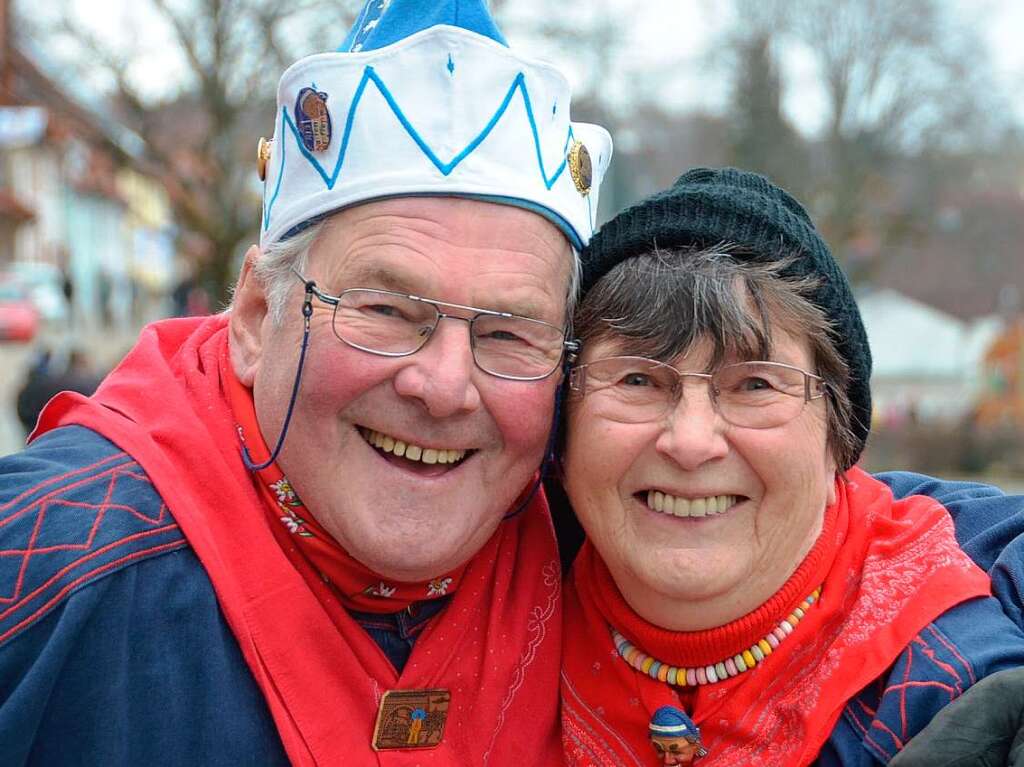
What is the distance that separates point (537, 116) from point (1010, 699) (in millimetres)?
1382

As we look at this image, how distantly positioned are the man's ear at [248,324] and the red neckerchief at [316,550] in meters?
0.13

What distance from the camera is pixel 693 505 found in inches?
82.7

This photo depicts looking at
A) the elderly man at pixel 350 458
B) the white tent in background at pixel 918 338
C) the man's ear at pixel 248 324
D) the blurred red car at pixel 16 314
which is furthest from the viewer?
the white tent in background at pixel 918 338

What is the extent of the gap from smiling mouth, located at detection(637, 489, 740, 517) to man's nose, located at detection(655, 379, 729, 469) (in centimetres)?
8

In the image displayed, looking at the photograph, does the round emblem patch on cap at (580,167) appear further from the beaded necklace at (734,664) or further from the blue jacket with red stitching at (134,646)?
the blue jacket with red stitching at (134,646)

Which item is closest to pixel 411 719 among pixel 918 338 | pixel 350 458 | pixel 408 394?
pixel 350 458

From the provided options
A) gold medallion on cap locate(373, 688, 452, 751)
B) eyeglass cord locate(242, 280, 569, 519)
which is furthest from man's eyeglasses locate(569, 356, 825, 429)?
gold medallion on cap locate(373, 688, 452, 751)

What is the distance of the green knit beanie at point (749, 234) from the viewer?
214cm

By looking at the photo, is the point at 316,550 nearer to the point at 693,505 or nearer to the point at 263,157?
the point at 693,505

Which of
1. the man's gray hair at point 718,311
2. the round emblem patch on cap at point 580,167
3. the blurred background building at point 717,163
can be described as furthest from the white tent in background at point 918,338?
the man's gray hair at point 718,311

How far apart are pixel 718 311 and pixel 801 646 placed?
663 mm

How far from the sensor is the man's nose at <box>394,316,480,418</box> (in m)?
2.05

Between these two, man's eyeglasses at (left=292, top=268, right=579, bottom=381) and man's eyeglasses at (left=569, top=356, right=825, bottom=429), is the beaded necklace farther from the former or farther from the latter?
man's eyeglasses at (left=292, top=268, right=579, bottom=381)

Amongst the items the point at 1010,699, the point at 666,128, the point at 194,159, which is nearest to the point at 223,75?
the point at 194,159
